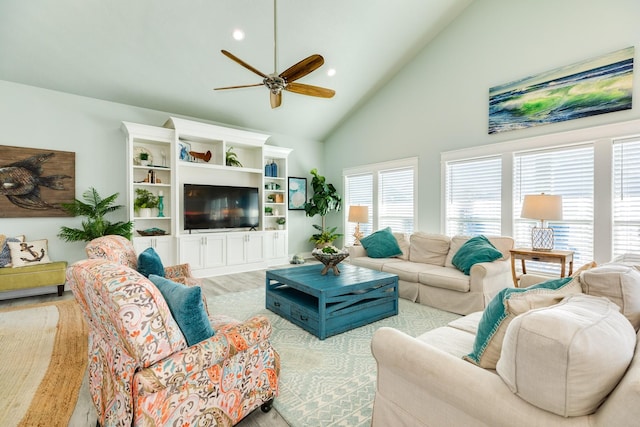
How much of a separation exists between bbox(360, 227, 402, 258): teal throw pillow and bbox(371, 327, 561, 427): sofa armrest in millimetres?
3236

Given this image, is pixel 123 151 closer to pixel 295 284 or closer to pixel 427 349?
pixel 295 284

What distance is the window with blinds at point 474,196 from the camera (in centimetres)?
439

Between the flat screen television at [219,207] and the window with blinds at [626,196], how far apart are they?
5.31 metres

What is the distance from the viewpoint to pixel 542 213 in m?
3.44

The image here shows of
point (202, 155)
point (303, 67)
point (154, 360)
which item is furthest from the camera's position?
point (202, 155)

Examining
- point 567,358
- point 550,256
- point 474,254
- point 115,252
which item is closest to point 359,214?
point 474,254

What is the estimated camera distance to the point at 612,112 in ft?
11.2

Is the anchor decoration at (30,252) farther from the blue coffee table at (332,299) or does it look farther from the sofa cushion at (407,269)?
the sofa cushion at (407,269)

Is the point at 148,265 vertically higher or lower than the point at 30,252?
higher

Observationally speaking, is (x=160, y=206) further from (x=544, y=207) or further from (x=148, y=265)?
(x=544, y=207)

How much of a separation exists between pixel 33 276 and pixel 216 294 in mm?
2337

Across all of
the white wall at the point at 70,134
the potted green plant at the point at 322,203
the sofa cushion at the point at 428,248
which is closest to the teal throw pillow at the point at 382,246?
the sofa cushion at the point at 428,248

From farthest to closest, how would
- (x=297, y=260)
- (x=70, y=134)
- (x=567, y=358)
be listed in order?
(x=297, y=260) < (x=70, y=134) < (x=567, y=358)

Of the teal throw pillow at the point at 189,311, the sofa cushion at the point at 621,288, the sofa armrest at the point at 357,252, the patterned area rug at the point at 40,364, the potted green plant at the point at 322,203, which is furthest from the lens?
the potted green plant at the point at 322,203
